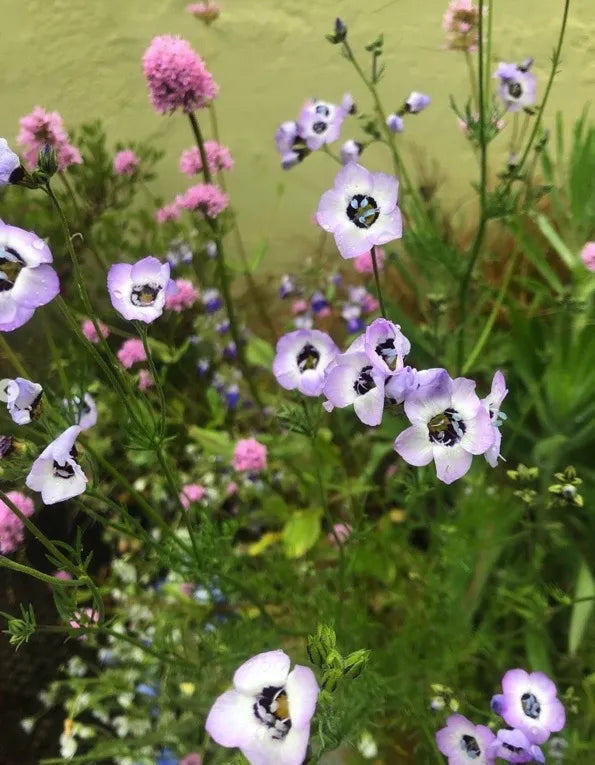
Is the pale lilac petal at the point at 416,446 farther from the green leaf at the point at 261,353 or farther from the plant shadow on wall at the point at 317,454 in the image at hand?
the green leaf at the point at 261,353

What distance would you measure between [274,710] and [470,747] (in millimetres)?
264

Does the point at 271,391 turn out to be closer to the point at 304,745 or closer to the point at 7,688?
the point at 7,688

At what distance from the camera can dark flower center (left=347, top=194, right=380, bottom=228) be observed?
0.44 m

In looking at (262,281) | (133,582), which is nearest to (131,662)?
(133,582)

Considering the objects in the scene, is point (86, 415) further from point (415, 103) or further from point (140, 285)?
point (415, 103)

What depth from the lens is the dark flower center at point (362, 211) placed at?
1.44 ft

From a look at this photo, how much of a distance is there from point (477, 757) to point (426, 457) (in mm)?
270

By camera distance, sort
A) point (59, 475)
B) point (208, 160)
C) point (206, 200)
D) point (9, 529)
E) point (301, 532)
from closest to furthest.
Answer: point (59, 475), point (9, 529), point (206, 200), point (208, 160), point (301, 532)

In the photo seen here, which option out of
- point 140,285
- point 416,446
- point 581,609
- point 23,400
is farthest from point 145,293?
point 581,609

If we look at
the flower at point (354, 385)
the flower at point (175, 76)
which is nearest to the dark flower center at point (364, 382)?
the flower at point (354, 385)

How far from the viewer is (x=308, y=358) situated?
Answer: 0.53 m

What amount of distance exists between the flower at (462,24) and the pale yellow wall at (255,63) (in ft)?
0.35

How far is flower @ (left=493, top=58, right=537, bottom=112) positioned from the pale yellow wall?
0.16m

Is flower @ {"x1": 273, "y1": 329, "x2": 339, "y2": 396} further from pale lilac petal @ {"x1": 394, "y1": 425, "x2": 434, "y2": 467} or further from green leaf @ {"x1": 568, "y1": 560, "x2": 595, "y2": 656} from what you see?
green leaf @ {"x1": 568, "y1": 560, "x2": 595, "y2": 656}
